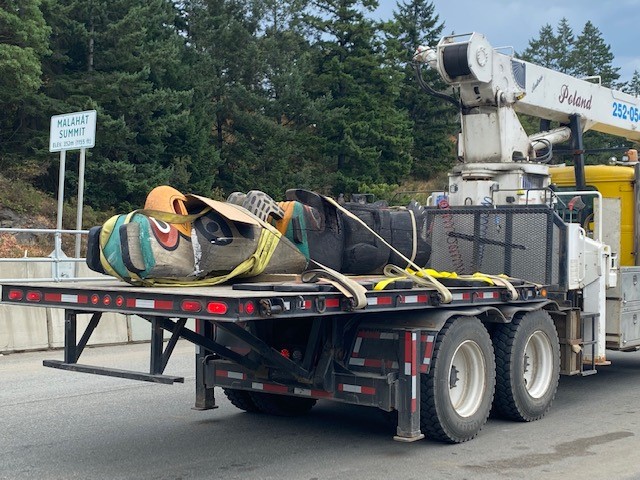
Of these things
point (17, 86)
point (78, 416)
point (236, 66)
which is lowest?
point (78, 416)

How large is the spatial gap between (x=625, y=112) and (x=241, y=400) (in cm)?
856

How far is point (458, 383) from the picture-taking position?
727cm

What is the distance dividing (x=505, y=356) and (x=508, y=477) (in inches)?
70.6

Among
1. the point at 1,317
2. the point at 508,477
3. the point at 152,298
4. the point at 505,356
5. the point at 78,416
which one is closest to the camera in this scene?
the point at 152,298

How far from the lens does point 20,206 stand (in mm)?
28828

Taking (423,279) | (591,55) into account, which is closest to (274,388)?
(423,279)

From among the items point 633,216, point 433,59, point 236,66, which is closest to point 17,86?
point 236,66

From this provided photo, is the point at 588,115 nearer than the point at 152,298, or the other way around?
the point at 152,298

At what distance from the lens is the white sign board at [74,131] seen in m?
14.9

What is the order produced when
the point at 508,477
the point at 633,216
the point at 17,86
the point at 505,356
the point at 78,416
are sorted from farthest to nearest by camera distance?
the point at 17,86 < the point at 633,216 < the point at 78,416 < the point at 505,356 < the point at 508,477

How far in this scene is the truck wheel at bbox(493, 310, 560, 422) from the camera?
303 inches

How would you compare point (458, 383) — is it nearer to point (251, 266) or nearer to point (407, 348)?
point (407, 348)

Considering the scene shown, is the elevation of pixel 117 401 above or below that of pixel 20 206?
below

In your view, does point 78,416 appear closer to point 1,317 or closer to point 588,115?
point 1,317
